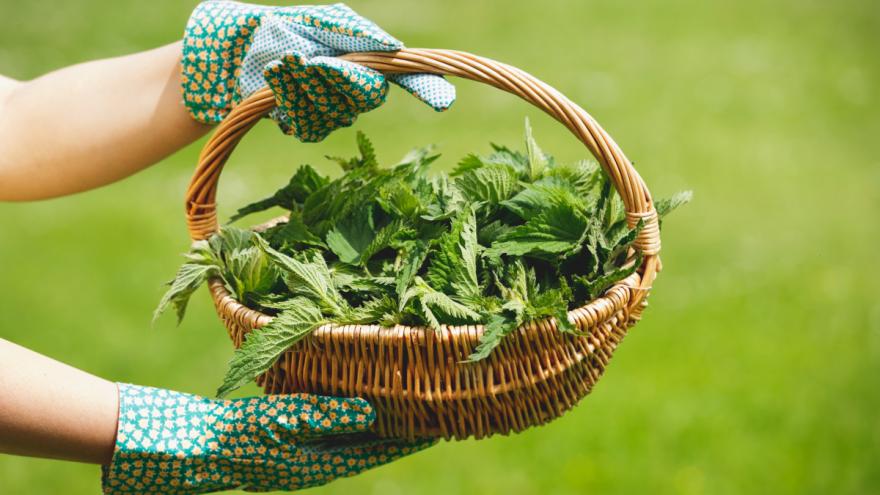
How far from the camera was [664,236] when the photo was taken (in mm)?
5148

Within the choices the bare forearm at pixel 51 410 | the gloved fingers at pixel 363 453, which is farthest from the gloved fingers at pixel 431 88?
the bare forearm at pixel 51 410

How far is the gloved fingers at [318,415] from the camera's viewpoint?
1.67 metres

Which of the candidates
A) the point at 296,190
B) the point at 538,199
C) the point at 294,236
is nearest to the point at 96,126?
the point at 296,190

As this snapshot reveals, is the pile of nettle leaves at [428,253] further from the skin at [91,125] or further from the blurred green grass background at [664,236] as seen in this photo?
the blurred green grass background at [664,236]

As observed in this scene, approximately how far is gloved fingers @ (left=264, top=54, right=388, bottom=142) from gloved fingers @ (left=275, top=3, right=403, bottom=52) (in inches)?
2.4

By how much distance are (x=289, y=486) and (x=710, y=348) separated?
9.53 ft

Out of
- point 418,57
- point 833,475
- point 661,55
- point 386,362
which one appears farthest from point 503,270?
point 661,55

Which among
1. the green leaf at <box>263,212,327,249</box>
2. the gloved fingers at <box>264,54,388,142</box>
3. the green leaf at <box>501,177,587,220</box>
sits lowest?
the green leaf at <box>501,177,587,220</box>

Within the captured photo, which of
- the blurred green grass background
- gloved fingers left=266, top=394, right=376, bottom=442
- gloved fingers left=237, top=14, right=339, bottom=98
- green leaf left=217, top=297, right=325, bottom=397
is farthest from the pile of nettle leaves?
the blurred green grass background

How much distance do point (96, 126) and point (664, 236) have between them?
3.59m

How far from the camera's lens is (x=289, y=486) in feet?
6.05

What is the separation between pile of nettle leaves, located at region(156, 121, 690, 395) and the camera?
165 centimetres

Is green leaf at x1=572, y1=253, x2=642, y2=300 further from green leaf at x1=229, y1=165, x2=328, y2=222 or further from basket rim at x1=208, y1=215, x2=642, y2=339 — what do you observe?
green leaf at x1=229, y1=165, x2=328, y2=222

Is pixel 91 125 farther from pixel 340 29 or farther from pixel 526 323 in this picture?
pixel 526 323
